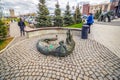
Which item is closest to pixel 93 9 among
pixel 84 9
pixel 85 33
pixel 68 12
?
pixel 84 9

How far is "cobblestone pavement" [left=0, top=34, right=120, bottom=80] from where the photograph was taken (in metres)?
3.20

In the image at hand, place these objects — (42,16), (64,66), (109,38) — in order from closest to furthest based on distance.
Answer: (64,66), (109,38), (42,16)

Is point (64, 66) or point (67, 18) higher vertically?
point (67, 18)

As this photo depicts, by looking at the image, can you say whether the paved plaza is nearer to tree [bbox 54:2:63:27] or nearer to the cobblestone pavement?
the cobblestone pavement

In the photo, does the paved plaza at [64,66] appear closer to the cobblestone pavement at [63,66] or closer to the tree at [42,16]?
the cobblestone pavement at [63,66]

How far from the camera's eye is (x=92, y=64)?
151 inches

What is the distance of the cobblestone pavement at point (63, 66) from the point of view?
3.20m

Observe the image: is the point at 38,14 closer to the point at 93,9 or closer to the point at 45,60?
the point at 45,60

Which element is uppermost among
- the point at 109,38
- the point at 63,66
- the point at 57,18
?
the point at 57,18

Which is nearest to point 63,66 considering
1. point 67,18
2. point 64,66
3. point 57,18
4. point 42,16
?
point 64,66

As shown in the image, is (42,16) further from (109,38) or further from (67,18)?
(109,38)

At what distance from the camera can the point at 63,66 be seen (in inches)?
148

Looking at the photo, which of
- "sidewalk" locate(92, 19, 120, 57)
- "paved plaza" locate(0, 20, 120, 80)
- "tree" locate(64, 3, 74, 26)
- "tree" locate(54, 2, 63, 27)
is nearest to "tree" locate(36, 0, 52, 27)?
"tree" locate(54, 2, 63, 27)

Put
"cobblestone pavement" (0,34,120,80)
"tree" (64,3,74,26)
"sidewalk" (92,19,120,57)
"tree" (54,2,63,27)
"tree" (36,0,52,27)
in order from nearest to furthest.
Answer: "cobblestone pavement" (0,34,120,80), "sidewalk" (92,19,120,57), "tree" (36,0,52,27), "tree" (54,2,63,27), "tree" (64,3,74,26)
